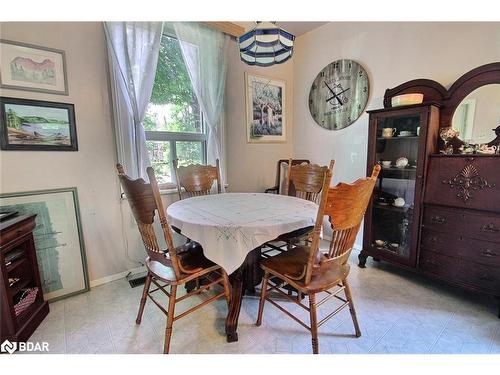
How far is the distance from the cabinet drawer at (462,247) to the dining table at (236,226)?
1.10 metres

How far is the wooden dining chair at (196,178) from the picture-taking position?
90.3 inches

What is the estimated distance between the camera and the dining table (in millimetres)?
1272

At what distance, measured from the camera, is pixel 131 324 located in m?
1.64

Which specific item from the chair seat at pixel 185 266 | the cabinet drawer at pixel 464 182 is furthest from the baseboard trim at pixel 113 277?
the cabinet drawer at pixel 464 182

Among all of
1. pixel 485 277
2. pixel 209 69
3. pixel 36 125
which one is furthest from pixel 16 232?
pixel 485 277

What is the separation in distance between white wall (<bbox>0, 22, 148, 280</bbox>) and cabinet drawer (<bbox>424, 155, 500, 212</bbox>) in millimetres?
2629

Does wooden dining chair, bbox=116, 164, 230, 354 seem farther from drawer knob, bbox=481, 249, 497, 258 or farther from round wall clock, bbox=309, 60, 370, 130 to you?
round wall clock, bbox=309, 60, 370, 130

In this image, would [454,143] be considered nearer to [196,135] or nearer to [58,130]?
[196,135]

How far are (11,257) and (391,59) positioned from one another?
136 inches

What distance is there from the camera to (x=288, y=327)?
1.60 metres

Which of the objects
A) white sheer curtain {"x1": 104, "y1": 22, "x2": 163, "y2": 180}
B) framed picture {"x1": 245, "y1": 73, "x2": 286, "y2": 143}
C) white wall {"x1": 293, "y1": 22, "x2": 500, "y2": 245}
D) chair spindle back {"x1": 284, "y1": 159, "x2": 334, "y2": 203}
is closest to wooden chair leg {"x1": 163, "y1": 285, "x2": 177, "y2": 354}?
white sheer curtain {"x1": 104, "y1": 22, "x2": 163, "y2": 180}

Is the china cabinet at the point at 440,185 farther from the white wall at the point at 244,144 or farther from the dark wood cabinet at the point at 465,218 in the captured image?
the white wall at the point at 244,144
